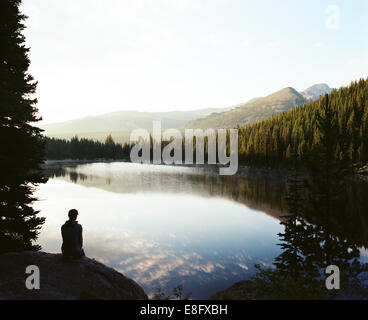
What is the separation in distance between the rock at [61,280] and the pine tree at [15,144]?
235cm

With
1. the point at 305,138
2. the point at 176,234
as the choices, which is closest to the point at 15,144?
the point at 176,234

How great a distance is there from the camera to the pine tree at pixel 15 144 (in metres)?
11.9

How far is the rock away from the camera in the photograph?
8.55 m

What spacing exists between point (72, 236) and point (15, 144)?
6423 mm

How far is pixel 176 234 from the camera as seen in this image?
25047 mm

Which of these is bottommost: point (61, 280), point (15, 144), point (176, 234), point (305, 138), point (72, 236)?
point (176, 234)

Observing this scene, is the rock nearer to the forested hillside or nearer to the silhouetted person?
the silhouetted person

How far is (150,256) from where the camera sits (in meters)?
19.4

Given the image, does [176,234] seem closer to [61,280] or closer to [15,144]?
[61,280]

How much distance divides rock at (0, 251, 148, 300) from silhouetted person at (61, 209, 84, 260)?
38 cm

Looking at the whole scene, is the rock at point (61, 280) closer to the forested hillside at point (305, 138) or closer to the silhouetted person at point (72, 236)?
the silhouetted person at point (72, 236)

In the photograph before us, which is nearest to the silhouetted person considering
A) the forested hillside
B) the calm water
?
the calm water
